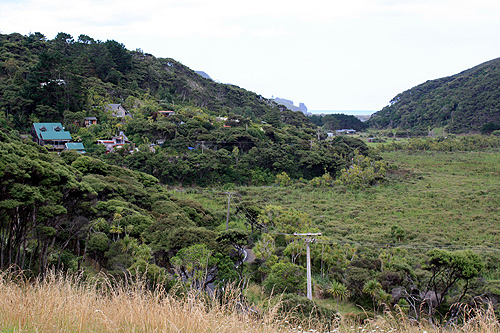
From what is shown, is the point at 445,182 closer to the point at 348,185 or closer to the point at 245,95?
the point at 348,185

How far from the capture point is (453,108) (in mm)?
81188

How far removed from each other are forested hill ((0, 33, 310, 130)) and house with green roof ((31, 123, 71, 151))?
7.35ft

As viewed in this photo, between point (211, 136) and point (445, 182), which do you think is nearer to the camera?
point (445, 182)

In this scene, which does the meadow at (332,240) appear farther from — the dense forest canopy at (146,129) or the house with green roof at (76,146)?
the house with green roof at (76,146)

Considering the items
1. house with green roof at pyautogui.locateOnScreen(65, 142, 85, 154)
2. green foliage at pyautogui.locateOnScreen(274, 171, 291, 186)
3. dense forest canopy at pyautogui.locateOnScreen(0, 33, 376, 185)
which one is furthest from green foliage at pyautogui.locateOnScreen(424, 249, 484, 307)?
house with green roof at pyautogui.locateOnScreen(65, 142, 85, 154)

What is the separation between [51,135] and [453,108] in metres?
80.4

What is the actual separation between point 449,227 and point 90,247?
58.5 feet

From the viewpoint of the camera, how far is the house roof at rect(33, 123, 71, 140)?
28.8 metres

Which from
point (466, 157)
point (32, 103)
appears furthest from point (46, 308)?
point (466, 157)

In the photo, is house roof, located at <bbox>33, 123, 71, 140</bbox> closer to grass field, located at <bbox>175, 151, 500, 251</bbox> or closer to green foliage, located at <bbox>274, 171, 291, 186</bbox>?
grass field, located at <bbox>175, 151, 500, 251</bbox>

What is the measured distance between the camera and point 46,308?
3008 mm

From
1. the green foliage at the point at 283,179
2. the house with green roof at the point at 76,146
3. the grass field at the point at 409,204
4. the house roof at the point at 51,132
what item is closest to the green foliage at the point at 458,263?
the grass field at the point at 409,204

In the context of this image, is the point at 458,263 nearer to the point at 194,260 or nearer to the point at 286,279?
→ the point at 286,279

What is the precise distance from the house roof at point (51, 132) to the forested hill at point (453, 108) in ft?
233
